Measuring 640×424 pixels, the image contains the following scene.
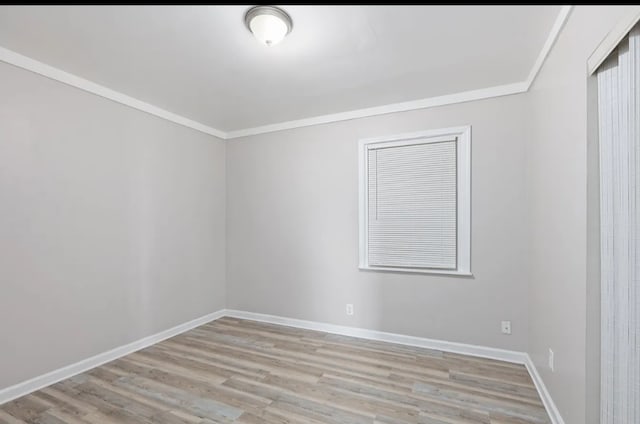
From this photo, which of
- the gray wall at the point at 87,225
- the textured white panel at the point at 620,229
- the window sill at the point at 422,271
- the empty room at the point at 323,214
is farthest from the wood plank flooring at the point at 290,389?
the textured white panel at the point at 620,229

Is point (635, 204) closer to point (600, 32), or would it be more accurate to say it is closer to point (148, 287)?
point (600, 32)

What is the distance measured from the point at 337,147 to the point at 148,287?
2.60 meters

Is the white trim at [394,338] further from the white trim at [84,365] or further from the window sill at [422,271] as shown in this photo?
the white trim at [84,365]

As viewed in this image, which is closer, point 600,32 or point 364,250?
Result: point 600,32

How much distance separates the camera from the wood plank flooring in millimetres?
2123

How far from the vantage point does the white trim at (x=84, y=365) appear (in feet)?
7.62

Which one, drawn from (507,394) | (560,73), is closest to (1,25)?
(560,73)

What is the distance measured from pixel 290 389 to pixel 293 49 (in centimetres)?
262

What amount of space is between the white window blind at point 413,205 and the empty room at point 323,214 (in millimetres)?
21

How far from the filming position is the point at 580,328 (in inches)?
64.3

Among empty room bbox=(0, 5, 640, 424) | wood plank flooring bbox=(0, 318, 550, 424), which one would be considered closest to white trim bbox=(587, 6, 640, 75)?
empty room bbox=(0, 5, 640, 424)

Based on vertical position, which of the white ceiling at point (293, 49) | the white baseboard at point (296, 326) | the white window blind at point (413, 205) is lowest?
the white baseboard at point (296, 326)

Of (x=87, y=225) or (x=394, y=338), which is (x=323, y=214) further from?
(x=87, y=225)

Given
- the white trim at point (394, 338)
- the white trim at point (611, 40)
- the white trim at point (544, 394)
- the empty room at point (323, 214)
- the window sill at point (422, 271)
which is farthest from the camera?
the window sill at point (422, 271)
